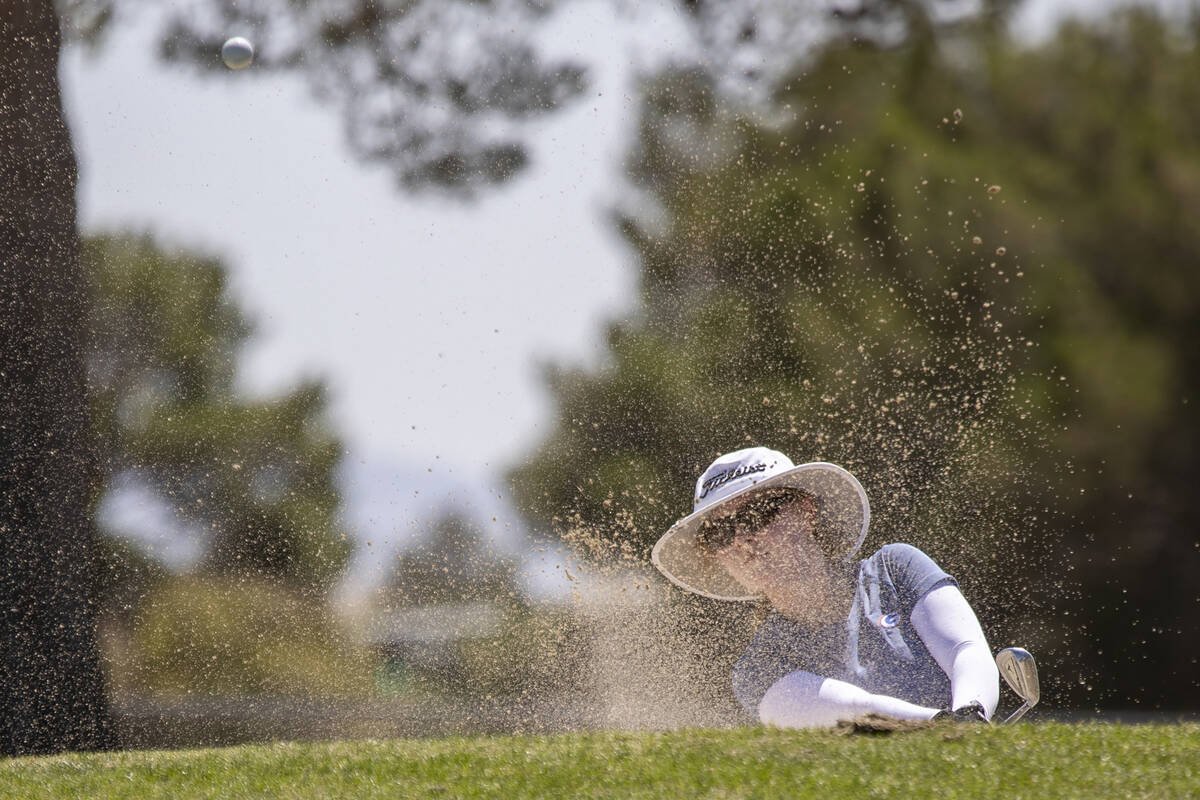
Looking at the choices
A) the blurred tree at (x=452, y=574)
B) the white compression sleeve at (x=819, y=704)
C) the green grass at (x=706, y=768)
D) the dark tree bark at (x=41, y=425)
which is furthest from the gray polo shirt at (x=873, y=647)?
the blurred tree at (x=452, y=574)

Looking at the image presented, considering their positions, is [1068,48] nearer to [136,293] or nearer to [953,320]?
[953,320]

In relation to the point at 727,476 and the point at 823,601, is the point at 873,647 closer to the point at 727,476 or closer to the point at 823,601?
the point at 823,601

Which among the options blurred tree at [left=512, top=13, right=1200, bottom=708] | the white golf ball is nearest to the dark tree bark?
the white golf ball

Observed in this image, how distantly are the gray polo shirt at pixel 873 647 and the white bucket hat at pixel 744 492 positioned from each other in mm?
262

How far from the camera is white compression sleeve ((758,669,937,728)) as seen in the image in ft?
10.9

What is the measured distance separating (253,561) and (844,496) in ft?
21.5

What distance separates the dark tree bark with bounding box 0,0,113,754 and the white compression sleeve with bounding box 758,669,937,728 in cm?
415

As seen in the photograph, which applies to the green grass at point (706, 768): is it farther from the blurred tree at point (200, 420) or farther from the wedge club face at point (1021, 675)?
the blurred tree at point (200, 420)

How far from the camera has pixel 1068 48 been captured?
9.85m

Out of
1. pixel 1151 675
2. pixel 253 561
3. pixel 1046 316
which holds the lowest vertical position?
pixel 1151 675

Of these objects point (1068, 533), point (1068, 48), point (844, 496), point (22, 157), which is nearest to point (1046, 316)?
point (1068, 533)

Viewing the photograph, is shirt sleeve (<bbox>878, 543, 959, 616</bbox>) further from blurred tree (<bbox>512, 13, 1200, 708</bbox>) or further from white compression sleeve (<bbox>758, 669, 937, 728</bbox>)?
blurred tree (<bbox>512, 13, 1200, 708</bbox>)

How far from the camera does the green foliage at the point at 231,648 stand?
8.78 metres

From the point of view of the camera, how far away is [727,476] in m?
4.04
